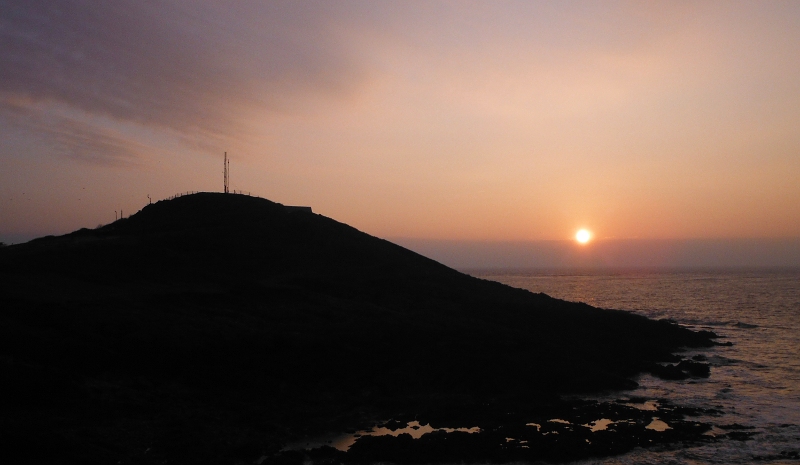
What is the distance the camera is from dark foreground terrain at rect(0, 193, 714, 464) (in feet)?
83.4

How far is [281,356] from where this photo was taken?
118 feet

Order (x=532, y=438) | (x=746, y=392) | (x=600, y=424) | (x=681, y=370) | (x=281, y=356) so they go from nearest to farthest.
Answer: (x=532, y=438), (x=600, y=424), (x=281, y=356), (x=746, y=392), (x=681, y=370)

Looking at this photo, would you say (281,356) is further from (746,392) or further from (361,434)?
(746,392)

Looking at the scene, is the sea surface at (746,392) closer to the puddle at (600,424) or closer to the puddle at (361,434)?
the puddle at (600,424)

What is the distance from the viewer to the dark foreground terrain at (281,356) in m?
25.4

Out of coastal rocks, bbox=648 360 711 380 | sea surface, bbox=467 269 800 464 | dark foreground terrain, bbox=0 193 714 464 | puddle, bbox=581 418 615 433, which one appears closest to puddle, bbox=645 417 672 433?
dark foreground terrain, bbox=0 193 714 464

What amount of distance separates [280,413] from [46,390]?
427 inches

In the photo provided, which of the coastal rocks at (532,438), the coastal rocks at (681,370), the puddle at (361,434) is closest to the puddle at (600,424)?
the coastal rocks at (532,438)

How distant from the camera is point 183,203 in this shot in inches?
2842

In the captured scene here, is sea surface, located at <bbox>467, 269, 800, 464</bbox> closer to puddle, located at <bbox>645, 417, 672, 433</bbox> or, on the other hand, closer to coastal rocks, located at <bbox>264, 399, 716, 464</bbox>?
coastal rocks, located at <bbox>264, 399, 716, 464</bbox>

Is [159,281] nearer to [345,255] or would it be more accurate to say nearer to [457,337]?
[345,255]

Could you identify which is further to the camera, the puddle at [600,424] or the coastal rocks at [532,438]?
the puddle at [600,424]

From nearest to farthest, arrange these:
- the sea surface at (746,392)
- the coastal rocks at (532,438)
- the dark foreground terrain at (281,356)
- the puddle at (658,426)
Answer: the coastal rocks at (532,438) < the dark foreground terrain at (281,356) < the sea surface at (746,392) < the puddle at (658,426)

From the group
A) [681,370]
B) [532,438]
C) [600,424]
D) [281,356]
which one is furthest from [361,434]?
[681,370]
